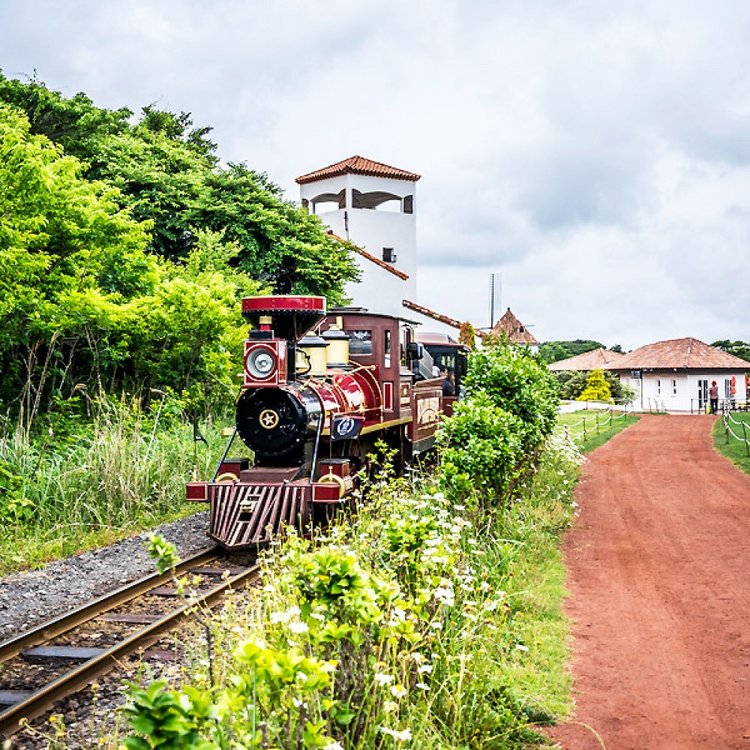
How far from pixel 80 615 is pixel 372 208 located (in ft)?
109

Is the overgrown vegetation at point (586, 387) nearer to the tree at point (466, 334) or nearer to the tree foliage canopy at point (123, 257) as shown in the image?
the tree at point (466, 334)

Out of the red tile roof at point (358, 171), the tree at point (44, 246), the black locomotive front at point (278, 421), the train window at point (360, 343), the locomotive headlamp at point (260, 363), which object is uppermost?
the red tile roof at point (358, 171)

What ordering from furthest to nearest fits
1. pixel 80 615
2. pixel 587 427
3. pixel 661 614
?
pixel 587 427, pixel 661 614, pixel 80 615

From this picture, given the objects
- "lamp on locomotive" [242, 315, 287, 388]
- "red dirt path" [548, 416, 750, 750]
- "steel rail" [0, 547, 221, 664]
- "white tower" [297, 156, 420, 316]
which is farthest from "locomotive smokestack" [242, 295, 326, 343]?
"white tower" [297, 156, 420, 316]

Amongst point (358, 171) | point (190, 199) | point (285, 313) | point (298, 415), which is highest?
point (358, 171)

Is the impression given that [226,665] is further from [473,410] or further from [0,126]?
[0,126]

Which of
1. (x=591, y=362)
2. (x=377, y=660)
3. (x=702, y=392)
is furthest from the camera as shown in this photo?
(x=591, y=362)

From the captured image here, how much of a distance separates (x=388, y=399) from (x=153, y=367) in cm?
458

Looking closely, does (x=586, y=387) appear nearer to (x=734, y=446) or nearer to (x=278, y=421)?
(x=734, y=446)

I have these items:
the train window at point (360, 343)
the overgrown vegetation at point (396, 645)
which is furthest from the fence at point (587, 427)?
the overgrown vegetation at point (396, 645)

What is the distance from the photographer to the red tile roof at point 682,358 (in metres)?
43.5

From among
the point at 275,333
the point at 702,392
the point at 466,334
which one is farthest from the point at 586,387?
the point at 275,333

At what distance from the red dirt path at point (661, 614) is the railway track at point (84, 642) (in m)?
2.62

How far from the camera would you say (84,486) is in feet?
35.4
